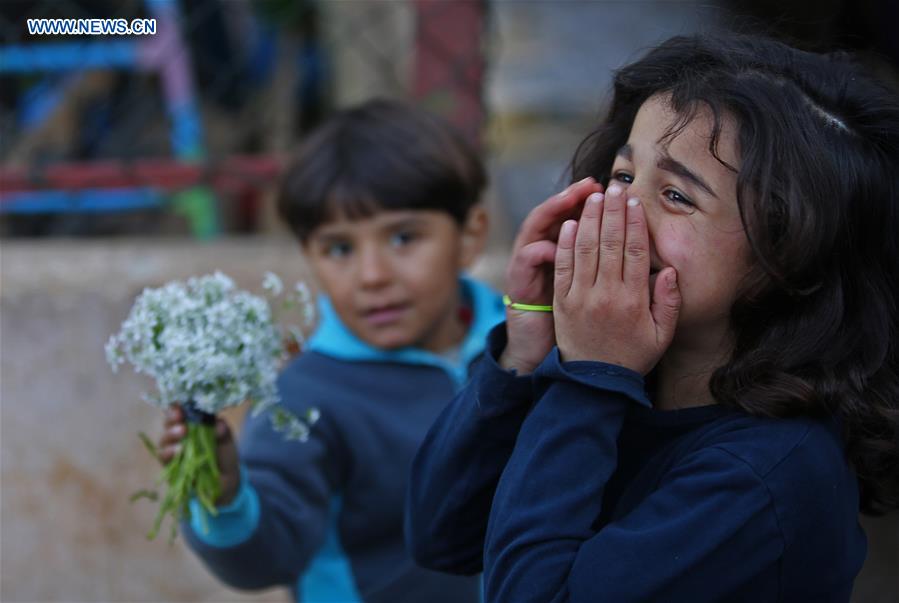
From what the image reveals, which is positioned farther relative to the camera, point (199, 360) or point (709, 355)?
point (199, 360)

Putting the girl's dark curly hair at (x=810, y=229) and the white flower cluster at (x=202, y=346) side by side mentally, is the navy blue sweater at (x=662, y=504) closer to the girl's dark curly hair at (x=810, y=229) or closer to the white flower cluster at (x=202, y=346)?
the girl's dark curly hair at (x=810, y=229)

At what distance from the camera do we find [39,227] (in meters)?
3.68

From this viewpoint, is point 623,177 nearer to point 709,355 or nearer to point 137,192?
point 709,355

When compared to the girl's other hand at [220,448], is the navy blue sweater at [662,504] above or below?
above

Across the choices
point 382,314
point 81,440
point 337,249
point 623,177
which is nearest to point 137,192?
point 81,440

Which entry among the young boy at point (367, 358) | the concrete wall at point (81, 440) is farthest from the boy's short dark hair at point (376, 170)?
the concrete wall at point (81, 440)

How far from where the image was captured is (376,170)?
7.09ft

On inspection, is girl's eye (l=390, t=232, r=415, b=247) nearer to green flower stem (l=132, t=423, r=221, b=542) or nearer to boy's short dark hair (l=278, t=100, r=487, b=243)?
boy's short dark hair (l=278, t=100, r=487, b=243)

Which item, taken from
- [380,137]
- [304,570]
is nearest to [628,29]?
[380,137]

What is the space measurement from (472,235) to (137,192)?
176 centimetres

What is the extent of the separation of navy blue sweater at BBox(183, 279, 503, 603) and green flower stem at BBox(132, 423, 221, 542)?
82 mm

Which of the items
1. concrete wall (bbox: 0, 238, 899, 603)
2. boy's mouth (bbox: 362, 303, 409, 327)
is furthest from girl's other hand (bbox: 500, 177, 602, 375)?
concrete wall (bbox: 0, 238, 899, 603)

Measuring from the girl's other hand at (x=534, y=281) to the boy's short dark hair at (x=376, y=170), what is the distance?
75 cm

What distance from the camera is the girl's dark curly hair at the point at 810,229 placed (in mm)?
1271
